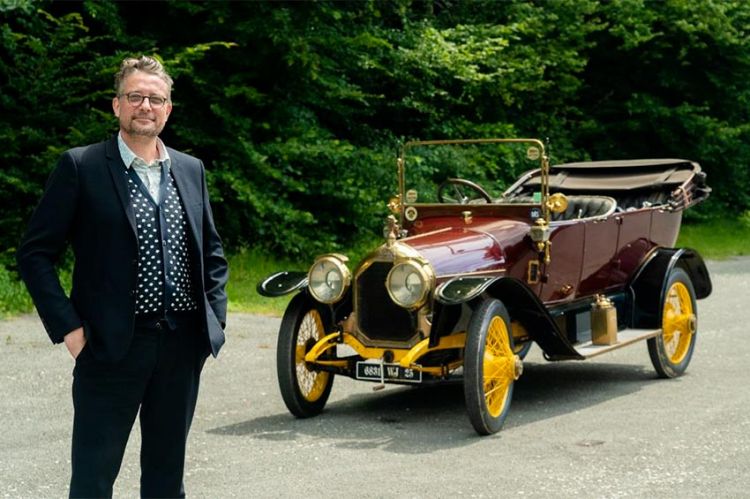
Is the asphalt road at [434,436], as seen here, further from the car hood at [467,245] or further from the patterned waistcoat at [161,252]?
the patterned waistcoat at [161,252]

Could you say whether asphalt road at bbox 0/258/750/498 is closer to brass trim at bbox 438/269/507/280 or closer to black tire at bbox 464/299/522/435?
black tire at bbox 464/299/522/435

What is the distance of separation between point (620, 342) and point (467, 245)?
1.59 metres

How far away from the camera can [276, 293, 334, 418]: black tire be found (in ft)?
26.1

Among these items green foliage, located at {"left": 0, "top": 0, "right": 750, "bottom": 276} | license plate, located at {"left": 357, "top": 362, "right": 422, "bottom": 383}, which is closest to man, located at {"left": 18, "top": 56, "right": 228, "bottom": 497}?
license plate, located at {"left": 357, "top": 362, "right": 422, "bottom": 383}

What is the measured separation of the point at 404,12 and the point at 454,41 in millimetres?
1047

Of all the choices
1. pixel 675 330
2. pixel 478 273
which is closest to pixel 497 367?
pixel 478 273

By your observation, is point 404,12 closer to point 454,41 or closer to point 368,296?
point 454,41

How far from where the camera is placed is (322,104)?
57.3 feet

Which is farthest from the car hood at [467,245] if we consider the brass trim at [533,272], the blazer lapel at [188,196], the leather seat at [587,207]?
the blazer lapel at [188,196]

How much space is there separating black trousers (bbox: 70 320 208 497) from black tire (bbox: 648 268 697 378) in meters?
5.75

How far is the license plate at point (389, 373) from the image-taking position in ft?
25.0

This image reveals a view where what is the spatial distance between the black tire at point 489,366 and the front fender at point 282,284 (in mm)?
1300

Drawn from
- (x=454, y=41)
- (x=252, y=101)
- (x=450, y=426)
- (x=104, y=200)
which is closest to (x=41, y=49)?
(x=252, y=101)

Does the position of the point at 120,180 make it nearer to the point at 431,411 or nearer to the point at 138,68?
the point at 138,68
